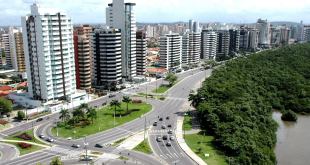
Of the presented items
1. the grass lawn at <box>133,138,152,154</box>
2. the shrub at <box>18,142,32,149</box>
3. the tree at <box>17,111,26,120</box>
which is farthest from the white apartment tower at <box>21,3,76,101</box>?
the grass lawn at <box>133,138,152,154</box>

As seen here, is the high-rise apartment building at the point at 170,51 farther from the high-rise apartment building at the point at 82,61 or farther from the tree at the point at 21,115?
the tree at the point at 21,115

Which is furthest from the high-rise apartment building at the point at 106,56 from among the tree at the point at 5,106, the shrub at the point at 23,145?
the shrub at the point at 23,145

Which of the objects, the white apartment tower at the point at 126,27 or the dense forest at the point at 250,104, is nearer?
the dense forest at the point at 250,104

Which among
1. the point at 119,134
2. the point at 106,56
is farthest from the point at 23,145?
the point at 106,56

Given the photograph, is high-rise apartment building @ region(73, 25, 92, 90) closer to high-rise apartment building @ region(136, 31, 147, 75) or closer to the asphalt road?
the asphalt road

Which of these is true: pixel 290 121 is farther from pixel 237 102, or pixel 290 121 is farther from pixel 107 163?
pixel 107 163

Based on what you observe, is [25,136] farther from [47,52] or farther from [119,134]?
[47,52]

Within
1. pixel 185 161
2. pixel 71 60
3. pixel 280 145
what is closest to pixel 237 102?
pixel 280 145
